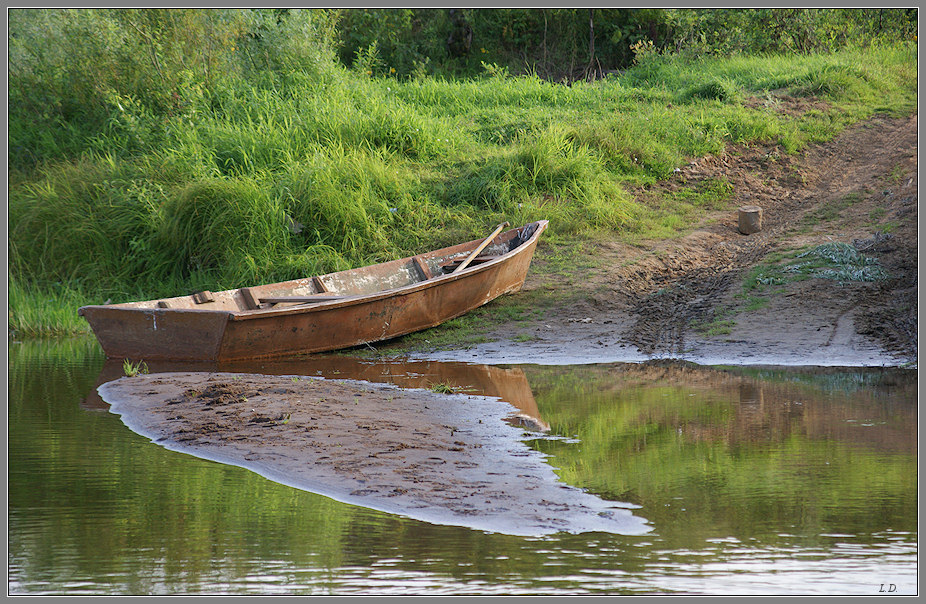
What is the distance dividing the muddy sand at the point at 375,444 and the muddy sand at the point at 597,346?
0.5 inches

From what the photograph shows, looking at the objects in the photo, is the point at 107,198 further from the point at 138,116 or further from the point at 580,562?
the point at 580,562

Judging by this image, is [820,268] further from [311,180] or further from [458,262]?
[311,180]

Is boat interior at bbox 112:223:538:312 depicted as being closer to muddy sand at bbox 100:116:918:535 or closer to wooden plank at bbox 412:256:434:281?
wooden plank at bbox 412:256:434:281

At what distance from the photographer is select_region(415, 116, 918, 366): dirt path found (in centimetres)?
826

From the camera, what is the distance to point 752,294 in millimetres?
9305

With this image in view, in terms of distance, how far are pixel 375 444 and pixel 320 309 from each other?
3.40m

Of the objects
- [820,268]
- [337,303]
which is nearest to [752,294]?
[820,268]

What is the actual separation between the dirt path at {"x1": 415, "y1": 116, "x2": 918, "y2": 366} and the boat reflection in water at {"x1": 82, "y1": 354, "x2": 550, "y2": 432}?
0.50 meters

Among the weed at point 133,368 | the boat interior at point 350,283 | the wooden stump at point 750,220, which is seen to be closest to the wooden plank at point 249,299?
the boat interior at point 350,283

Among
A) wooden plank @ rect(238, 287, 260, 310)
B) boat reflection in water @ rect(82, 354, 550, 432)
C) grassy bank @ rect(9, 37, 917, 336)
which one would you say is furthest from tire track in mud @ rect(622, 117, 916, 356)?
wooden plank @ rect(238, 287, 260, 310)

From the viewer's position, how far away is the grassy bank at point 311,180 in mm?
10938

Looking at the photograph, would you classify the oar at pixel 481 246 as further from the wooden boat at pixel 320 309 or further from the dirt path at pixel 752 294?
the dirt path at pixel 752 294

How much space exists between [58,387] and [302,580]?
4.75 metres

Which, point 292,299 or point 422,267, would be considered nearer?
point 292,299
